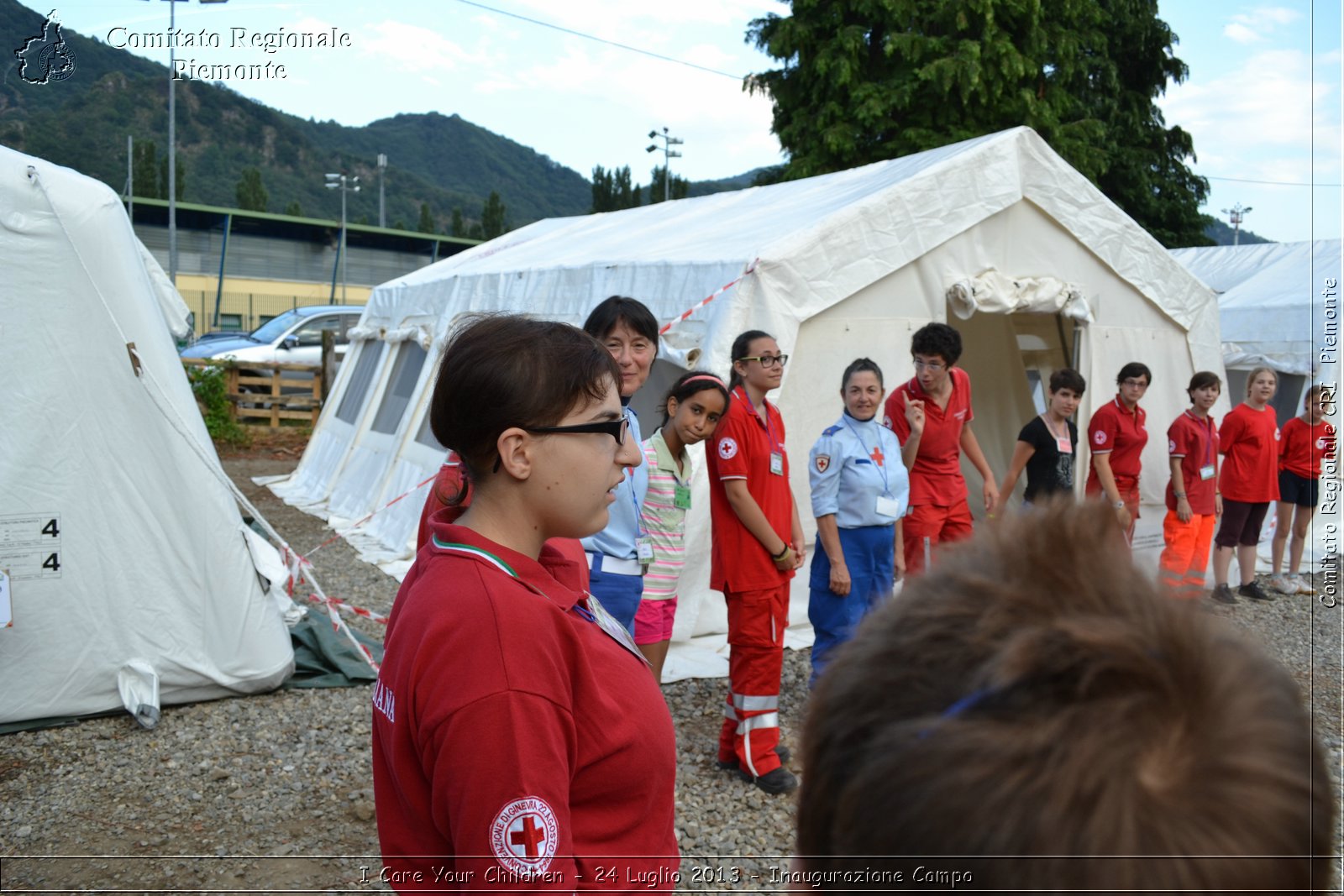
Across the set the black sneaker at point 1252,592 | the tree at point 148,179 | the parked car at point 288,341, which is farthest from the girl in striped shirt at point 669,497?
the tree at point 148,179

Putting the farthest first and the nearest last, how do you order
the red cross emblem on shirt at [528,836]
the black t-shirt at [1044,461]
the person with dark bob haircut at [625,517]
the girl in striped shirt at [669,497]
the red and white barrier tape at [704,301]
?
the red and white barrier tape at [704,301]
the black t-shirt at [1044,461]
the girl in striped shirt at [669,497]
the person with dark bob haircut at [625,517]
the red cross emblem on shirt at [528,836]

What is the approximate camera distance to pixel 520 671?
122cm

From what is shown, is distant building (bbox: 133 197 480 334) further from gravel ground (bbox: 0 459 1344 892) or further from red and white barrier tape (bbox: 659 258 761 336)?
gravel ground (bbox: 0 459 1344 892)

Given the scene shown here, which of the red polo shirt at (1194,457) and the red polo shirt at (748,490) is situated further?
the red polo shirt at (1194,457)

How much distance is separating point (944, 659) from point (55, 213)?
5027 mm

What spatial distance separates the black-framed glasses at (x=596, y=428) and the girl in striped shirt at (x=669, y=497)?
231 cm

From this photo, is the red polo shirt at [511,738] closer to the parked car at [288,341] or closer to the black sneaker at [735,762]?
the black sneaker at [735,762]

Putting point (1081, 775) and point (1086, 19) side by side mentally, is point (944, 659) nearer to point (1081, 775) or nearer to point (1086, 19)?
point (1081, 775)

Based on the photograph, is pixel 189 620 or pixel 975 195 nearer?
pixel 189 620

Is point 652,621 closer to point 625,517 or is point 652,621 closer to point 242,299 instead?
point 625,517

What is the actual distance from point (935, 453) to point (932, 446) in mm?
42

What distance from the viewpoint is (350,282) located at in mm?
40219

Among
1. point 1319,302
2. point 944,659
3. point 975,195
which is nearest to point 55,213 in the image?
point 944,659

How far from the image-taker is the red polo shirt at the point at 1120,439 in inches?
263
